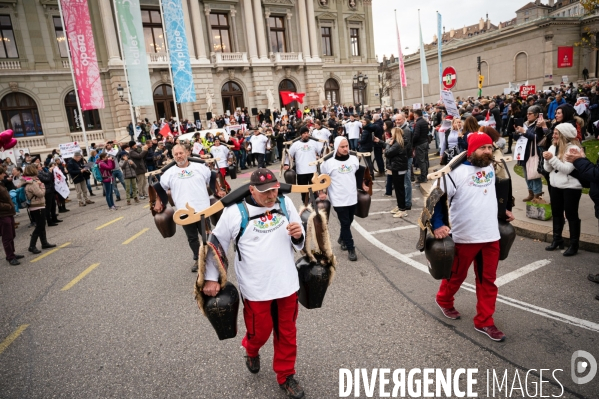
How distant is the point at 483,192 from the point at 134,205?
12.1 m

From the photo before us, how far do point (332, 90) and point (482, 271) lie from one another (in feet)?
134

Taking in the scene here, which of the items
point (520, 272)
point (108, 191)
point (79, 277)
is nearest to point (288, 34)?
point (108, 191)

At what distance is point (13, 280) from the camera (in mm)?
6902

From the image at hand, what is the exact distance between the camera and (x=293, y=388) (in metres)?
3.22

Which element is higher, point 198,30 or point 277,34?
point 277,34

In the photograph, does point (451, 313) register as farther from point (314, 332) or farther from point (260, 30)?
point (260, 30)

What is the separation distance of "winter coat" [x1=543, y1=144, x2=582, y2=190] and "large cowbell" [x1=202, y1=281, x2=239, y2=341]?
4694mm

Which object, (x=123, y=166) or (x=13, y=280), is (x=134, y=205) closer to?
(x=123, y=166)

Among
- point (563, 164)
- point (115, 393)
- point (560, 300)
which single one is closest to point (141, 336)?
point (115, 393)

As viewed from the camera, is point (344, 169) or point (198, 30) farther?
point (198, 30)

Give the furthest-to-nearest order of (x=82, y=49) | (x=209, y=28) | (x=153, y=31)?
(x=209, y=28), (x=153, y=31), (x=82, y=49)

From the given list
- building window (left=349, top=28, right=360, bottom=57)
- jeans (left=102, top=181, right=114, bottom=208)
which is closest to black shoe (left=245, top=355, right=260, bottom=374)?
jeans (left=102, top=181, right=114, bottom=208)

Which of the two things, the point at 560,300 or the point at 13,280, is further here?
the point at 13,280

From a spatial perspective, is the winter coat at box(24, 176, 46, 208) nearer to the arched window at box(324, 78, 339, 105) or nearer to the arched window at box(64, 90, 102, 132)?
the arched window at box(64, 90, 102, 132)
